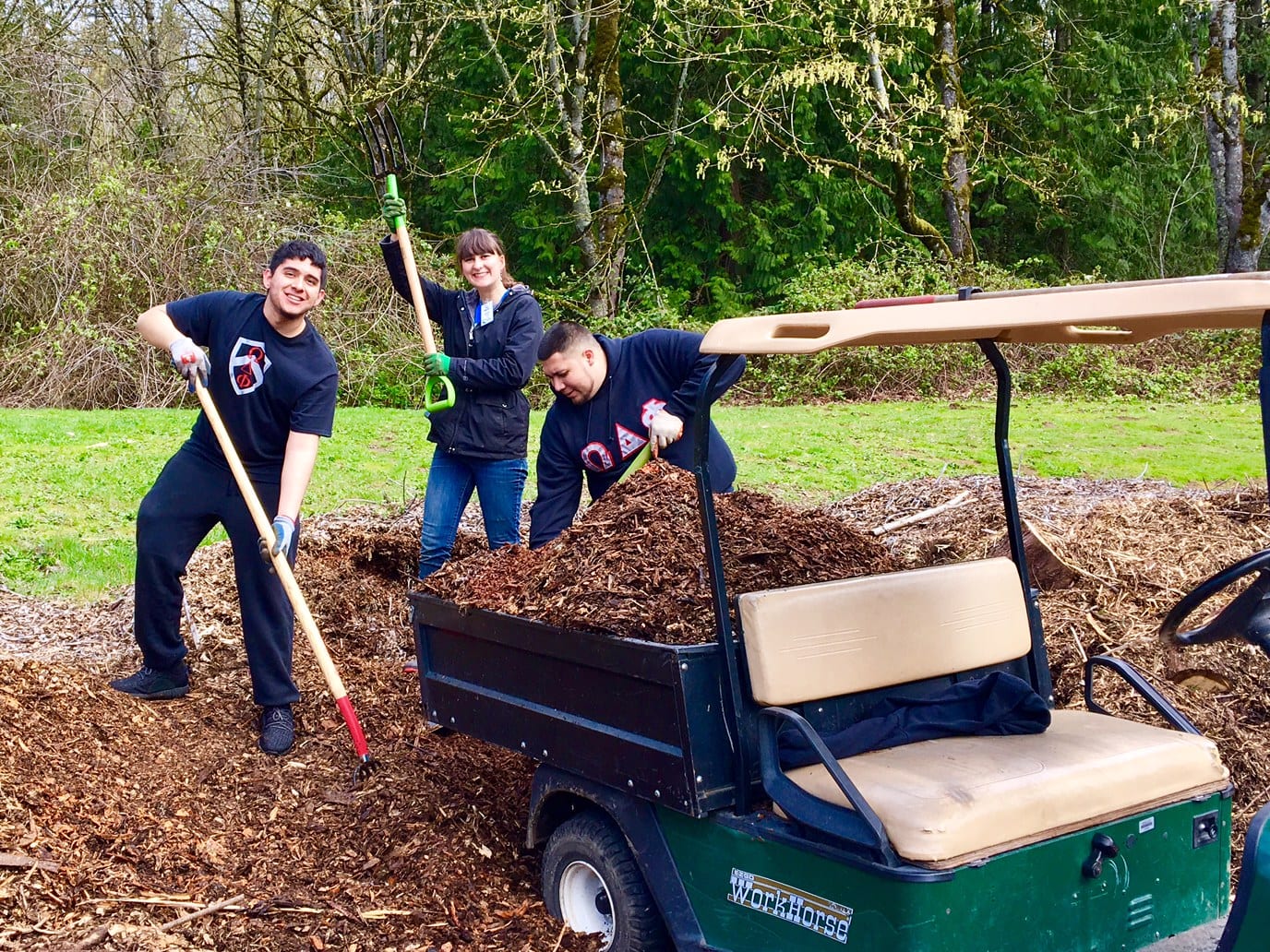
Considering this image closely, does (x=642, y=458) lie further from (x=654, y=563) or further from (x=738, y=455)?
(x=738, y=455)

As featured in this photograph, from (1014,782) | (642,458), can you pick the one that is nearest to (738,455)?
(642,458)

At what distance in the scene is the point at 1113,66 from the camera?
20.7m

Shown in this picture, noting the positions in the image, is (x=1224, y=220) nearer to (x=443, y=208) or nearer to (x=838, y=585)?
(x=443, y=208)

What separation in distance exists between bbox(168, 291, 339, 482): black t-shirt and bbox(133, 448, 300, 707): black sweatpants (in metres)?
0.10

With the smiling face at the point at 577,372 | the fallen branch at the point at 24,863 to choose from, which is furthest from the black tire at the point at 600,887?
the smiling face at the point at 577,372

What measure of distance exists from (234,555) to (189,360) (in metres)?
0.78

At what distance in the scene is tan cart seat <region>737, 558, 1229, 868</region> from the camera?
2590mm

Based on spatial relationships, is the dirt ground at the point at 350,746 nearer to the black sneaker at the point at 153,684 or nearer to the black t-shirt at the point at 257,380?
the black sneaker at the point at 153,684

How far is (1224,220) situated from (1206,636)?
16.9 meters

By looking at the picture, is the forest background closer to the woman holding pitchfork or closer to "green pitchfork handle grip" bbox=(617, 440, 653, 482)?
the woman holding pitchfork

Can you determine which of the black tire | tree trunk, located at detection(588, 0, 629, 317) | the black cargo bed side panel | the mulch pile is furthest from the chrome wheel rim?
tree trunk, located at detection(588, 0, 629, 317)

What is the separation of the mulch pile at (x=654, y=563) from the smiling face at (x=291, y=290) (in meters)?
1.29

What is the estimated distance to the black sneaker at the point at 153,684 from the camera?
518cm

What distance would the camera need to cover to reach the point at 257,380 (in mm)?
4805
